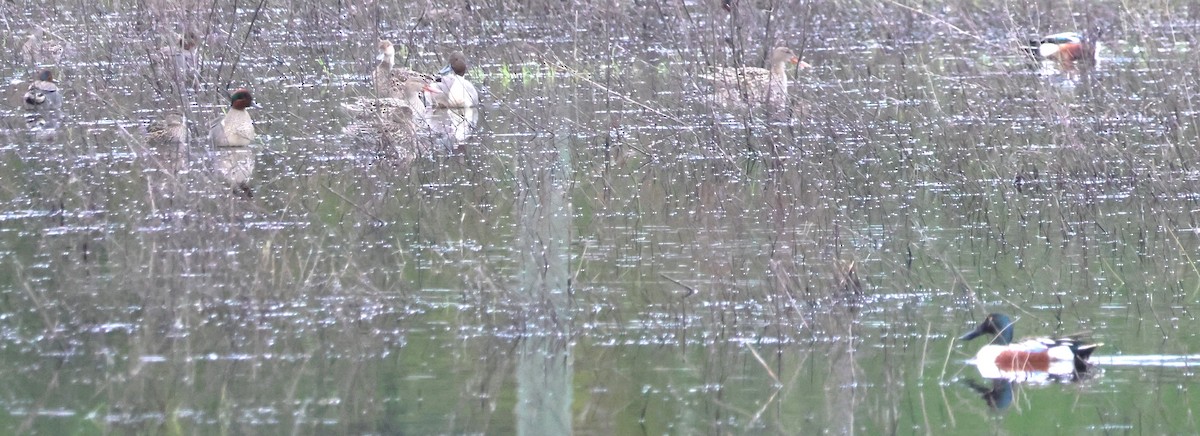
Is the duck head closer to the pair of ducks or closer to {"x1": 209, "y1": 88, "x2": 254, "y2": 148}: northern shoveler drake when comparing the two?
{"x1": 209, "y1": 88, "x2": 254, "y2": 148}: northern shoveler drake

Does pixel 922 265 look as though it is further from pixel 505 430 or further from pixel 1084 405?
pixel 505 430

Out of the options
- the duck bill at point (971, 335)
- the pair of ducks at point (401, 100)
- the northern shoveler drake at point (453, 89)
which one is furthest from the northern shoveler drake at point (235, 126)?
the duck bill at point (971, 335)

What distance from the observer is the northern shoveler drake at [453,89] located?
1065 cm

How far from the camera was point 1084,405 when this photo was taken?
4922mm

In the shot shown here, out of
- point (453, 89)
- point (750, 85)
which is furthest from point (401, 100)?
point (750, 85)

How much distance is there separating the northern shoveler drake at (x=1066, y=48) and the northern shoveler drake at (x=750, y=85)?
2.08 metres

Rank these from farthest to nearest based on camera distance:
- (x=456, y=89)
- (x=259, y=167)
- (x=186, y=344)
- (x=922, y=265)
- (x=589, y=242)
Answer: (x=456, y=89), (x=259, y=167), (x=589, y=242), (x=922, y=265), (x=186, y=344)

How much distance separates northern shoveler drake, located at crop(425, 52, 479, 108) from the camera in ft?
34.9

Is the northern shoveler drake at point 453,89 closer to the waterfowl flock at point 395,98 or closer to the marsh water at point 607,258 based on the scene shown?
the waterfowl flock at point 395,98

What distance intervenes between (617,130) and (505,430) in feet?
16.5

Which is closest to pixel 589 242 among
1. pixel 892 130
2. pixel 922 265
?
pixel 922 265

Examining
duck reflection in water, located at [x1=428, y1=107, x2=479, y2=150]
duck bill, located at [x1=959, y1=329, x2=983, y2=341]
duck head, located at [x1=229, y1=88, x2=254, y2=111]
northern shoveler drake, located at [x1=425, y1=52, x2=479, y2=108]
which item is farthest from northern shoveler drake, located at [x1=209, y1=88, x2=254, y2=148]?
duck bill, located at [x1=959, y1=329, x2=983, y2=341]

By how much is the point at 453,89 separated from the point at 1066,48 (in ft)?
15.3

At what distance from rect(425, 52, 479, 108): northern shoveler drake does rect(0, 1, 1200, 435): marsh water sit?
138 mm
